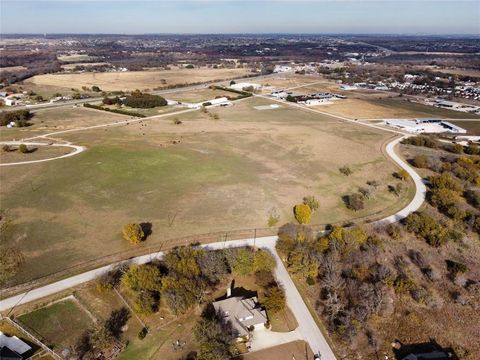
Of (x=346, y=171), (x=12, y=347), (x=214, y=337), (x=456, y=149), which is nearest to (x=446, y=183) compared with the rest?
(x=346, y=171)

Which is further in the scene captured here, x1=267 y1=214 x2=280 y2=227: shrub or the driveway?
x1=267 y1=214 x2=280 y2=227: shrub

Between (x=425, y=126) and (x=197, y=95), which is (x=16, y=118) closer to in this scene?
(x=197, y=95)

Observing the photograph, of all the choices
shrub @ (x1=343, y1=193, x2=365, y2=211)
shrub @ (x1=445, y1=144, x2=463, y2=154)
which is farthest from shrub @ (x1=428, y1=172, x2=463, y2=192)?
shrub @ (x1=445, y1=144, x2=463, y2=154)

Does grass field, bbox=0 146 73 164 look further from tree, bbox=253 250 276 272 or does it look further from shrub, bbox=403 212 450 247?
shrub, bbox=403 212 450 247

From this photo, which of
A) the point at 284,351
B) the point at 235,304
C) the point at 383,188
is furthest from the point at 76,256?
the point at 383,188

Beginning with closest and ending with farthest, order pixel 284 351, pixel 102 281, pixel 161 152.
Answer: pixel 284 351 < pixel 102 281 < pixel 161 152

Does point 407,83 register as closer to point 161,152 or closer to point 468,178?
point 468,178
